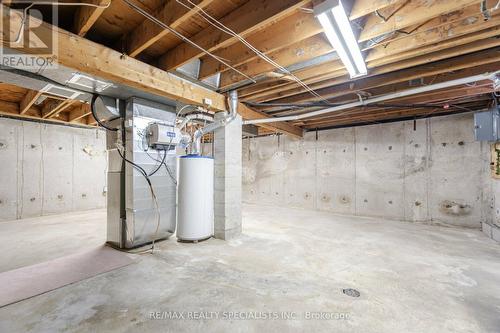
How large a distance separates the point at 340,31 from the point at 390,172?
4155mm

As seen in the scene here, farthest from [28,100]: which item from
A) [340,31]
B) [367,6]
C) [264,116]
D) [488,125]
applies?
[488,125]

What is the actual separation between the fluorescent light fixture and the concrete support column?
6.31 feet

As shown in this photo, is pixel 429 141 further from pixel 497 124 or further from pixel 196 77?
pixel 196 77

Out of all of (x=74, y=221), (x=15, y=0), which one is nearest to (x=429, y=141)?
(x=15, y=0)

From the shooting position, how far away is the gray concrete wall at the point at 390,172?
419 cm

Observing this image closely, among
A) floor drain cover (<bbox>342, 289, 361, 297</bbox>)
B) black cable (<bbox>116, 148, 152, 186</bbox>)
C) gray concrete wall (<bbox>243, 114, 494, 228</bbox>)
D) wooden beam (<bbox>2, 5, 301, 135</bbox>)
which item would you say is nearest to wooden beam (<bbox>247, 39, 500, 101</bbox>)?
wooden beam (<bbox>2, 5, 301, 135</bbox>)

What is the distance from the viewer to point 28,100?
381cm

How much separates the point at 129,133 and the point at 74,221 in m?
2.94

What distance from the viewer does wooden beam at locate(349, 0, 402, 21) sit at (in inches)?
61.4

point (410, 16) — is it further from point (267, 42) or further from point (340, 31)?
point (267, 42)

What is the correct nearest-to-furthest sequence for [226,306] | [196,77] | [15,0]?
1. [15,0]
2. [226,306]
3. [196,77]

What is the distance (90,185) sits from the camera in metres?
5.78

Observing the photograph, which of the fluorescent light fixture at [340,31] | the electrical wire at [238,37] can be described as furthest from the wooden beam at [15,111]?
the fluorescent light fixture at [340,31]

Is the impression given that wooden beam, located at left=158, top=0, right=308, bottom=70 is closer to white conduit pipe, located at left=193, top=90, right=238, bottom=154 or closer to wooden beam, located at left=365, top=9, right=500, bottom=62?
white conduit pipe, located at left=193, top=90, right=238, bottom=154
